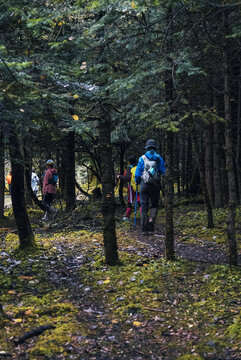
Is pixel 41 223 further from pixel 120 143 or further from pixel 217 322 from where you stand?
pixel 217 322

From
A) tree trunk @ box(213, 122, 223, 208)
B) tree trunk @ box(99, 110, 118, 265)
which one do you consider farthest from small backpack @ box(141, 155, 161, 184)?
tree trunk @ box(213, 122, 223, 208)

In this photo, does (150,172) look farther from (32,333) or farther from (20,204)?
(32,333)

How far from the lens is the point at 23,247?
8719 mm

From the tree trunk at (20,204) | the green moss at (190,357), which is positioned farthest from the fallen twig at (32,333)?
the tree trunk at (20,204)

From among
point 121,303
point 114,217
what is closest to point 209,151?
point 114,217

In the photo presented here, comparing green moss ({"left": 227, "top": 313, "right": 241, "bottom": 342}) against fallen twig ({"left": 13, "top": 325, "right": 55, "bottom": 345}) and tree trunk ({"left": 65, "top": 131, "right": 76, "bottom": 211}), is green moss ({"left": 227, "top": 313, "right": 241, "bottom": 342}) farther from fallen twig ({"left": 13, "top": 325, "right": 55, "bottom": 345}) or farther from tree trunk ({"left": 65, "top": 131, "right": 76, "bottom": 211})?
tree trunk ({"left": 65, "top": 131, "right": 76, "bottom": 211})

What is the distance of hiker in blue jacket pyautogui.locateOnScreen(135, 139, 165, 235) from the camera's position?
10.1 meters

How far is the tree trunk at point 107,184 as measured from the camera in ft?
23.5

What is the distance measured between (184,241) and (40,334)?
6244 millimetres

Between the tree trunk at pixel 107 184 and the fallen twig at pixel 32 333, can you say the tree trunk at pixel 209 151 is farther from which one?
the fallen twig at pixel 32 333

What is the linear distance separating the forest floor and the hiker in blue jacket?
1246mm

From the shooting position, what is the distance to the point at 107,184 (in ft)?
23.8

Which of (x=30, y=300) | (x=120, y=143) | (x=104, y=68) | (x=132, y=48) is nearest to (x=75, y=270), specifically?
(x=30, y=300)

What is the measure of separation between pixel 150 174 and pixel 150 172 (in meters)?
0.06
